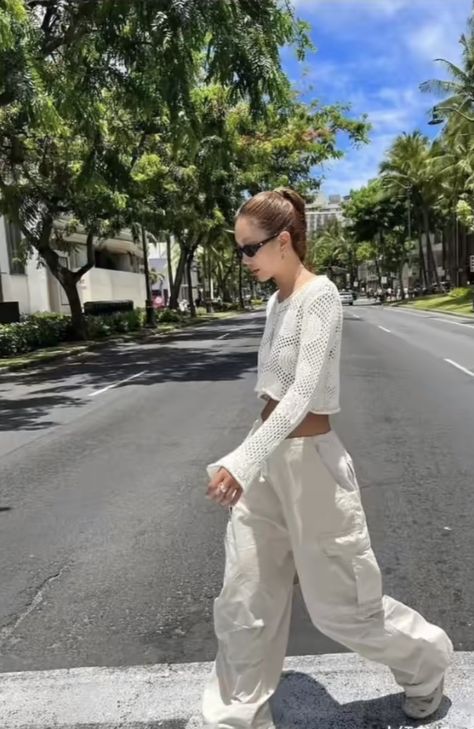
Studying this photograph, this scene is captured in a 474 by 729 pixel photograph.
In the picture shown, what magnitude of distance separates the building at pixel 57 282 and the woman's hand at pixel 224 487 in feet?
83.7

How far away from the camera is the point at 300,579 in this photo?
2.57m

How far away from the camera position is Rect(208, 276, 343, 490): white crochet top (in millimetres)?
2387

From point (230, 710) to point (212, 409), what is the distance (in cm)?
830

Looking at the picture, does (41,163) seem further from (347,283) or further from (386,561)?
(347,283)

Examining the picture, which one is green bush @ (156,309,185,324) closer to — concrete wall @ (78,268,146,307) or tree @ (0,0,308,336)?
concrete wall @ (78,268,146,307)

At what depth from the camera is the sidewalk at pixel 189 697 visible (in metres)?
2.81

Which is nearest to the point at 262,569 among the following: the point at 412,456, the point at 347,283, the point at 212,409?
the point at 412,456

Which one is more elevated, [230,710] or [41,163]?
[41,163]

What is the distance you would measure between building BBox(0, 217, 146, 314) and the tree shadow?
25.3 metres

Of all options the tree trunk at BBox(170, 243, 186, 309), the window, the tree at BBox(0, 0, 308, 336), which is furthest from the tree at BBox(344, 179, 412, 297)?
the tree at BBox(0, 0, 308, 336)

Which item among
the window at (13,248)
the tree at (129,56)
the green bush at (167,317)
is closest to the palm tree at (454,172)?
the green bush at (167,317)

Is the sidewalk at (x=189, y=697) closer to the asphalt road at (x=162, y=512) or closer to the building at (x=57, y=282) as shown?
the asphalt road at (x=162, y=512)

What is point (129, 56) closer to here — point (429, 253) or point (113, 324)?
point (113, 324)

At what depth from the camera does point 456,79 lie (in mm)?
40188
